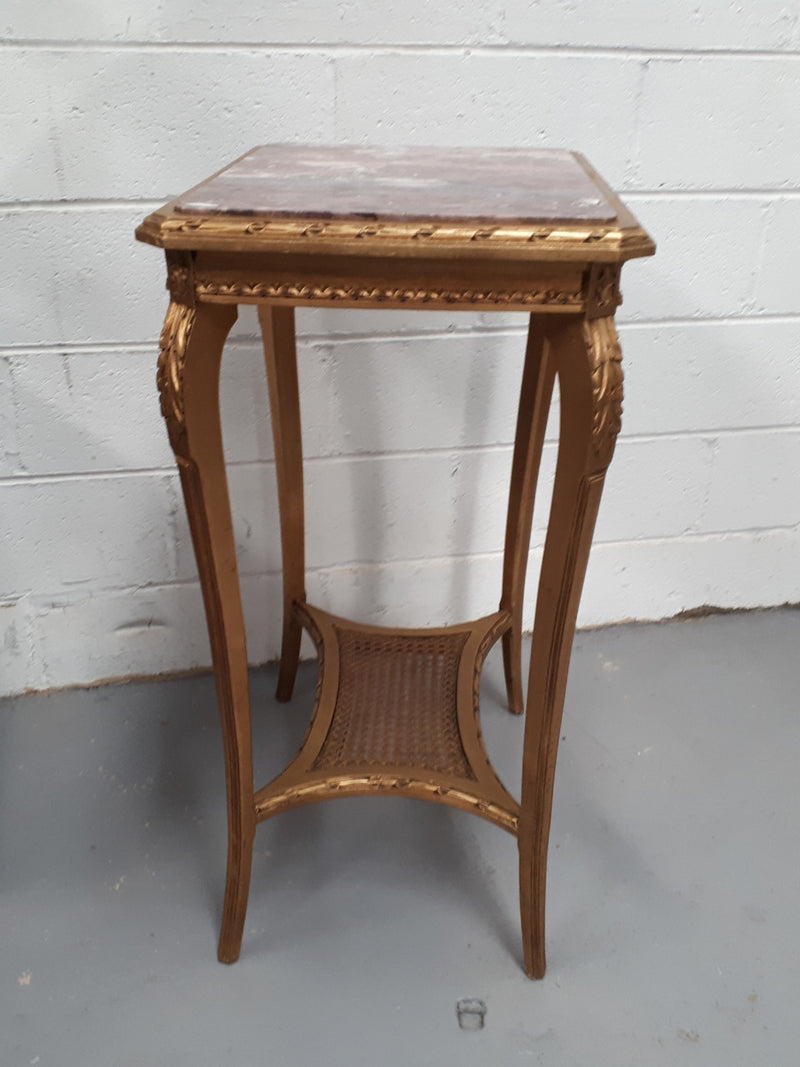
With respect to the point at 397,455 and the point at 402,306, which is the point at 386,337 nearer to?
the point at 397,455

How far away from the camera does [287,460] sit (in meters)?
1.10

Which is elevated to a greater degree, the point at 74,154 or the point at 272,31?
the point at 272,31

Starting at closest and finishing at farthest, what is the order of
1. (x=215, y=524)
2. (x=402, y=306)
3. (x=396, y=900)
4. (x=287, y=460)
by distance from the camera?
(x=402, y=306), (x=215, y=524), (x=396, y=900), (x=287, y=460)

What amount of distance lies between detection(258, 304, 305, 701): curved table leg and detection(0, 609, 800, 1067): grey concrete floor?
0.11 meters

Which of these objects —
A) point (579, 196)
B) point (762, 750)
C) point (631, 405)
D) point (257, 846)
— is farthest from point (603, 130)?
point (257, 846)

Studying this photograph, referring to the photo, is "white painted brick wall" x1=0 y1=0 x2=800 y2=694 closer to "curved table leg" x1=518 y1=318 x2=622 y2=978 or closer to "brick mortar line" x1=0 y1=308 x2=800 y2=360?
"brick mortar line" x1=0 y1=308 x2=800 y2=360

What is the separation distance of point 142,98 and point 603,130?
0.61 metres

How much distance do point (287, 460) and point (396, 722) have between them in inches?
15.1

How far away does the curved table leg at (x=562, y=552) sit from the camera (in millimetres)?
626

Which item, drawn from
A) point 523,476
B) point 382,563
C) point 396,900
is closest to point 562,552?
point 523,476

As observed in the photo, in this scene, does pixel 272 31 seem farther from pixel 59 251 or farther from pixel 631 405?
pixel 631 405

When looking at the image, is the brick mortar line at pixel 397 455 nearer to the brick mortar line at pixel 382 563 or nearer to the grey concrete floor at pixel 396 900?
the brick mortar line at pixel 382 563

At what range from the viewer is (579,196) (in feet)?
2.19

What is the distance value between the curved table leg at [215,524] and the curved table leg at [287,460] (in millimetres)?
277
